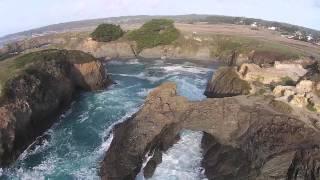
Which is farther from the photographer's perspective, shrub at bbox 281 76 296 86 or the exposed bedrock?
shrub at bbox 281 76 296 86

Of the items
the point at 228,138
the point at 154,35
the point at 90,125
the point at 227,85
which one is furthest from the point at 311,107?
the point at 154,35

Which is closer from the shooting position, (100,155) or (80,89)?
(100,155)

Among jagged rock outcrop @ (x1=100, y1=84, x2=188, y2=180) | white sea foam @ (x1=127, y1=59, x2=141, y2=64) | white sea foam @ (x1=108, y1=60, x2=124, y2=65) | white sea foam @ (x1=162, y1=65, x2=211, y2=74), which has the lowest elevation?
white sea foam @ (x1=108, y1=60, x2=124, y2=65)

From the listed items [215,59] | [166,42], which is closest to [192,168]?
[215,59]

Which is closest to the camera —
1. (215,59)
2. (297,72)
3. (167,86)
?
(167,86)

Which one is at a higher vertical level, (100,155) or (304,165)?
(304,165)

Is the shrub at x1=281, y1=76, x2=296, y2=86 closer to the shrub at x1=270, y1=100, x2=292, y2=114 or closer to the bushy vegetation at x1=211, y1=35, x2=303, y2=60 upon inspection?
the shrub at x1=270, y1=100, x2=292, y2=114

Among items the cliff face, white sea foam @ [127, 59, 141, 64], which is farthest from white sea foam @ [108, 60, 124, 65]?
the cliff face

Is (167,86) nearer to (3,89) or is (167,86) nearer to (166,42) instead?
(3,89)
